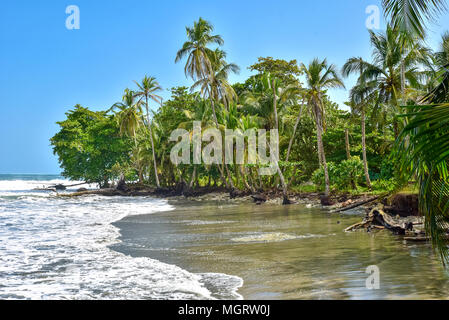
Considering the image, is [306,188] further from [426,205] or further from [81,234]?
[426,205]

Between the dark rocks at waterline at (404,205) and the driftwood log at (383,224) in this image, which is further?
the dark rocks at waterline at (404,205)

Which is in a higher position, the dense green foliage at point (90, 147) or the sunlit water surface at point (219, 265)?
the dense green foliage at point (90, 147)

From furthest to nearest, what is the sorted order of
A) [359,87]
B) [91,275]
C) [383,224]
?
[359,87], [383,224], [91,275]

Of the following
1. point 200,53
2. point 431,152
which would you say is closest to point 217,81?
point 200,53

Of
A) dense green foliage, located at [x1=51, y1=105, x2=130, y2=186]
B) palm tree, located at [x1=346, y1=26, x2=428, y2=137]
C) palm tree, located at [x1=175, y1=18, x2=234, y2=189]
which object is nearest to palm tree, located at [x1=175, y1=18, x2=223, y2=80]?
palm tree, located at [x1=175, y1=18, x2=234, y2=189]

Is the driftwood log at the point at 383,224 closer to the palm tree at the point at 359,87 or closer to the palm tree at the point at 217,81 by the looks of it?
the palm tree at the point at 359,87

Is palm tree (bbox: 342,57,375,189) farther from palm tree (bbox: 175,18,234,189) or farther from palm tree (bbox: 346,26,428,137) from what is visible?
palm tree (bbox: 175,18,234,189)

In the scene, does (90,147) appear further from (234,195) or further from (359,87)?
(359,87)

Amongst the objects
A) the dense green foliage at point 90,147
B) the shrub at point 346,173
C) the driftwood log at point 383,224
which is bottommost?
the driftwood log at point 383,224

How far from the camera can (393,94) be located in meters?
23.5

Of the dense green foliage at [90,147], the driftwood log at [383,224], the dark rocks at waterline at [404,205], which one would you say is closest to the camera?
the driftwood log at [383,224]

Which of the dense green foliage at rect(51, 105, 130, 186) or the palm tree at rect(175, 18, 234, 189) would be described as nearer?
the palm tree at rect(175, 18, 234, 189)

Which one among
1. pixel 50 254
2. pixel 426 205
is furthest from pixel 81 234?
pixel 426 205

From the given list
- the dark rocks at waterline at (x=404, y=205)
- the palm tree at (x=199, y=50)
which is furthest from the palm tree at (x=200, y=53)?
the dark rocks at waterline at (x=404, y=205)
